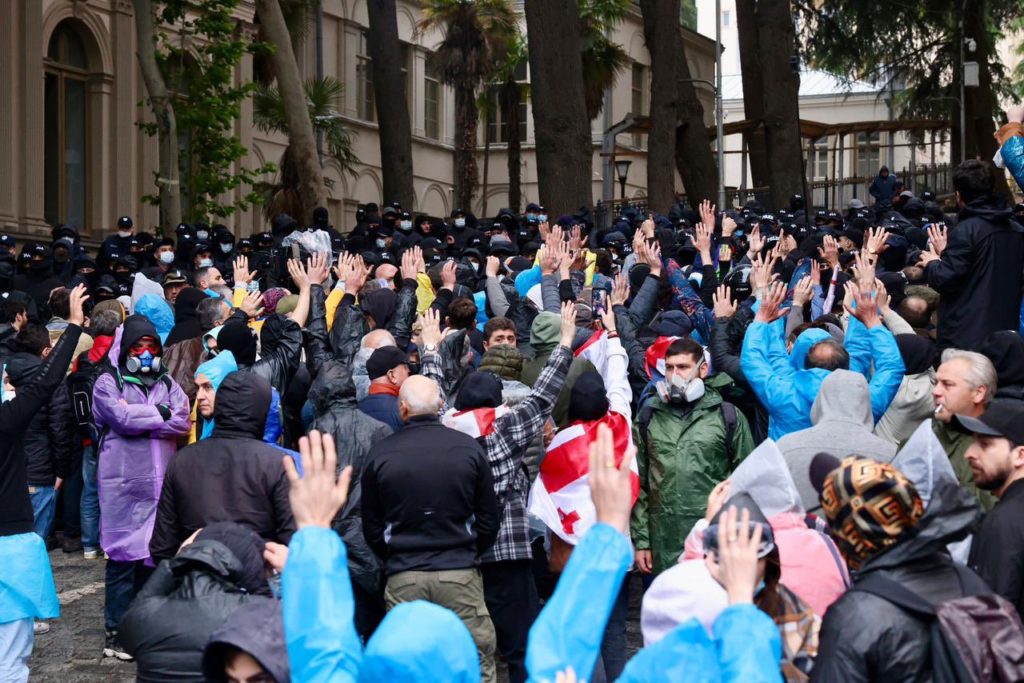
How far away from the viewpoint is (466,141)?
151 feet

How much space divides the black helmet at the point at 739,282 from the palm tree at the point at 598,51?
3206 cm

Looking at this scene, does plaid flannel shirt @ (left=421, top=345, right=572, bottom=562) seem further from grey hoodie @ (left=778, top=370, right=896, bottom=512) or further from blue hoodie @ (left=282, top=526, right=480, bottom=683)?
blue hoodie @ (left=282, top=526, right=480, bottom=683)

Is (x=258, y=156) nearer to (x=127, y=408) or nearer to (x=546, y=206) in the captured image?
(x=546, y=206)

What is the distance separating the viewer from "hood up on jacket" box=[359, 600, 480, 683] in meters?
3.67

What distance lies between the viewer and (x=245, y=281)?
1142 cm

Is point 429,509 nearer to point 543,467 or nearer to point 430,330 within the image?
point 543,467

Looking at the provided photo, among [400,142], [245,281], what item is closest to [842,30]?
[400,142]

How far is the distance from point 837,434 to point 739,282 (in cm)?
515

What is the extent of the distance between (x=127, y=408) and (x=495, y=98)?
135 feet

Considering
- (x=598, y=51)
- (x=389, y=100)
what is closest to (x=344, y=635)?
(x=389, y=100)

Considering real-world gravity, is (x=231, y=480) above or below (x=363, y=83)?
below

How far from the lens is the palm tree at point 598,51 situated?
44.1 m

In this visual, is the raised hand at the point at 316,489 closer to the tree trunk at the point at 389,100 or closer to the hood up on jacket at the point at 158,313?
the hood up on jacket at the point at 158,313

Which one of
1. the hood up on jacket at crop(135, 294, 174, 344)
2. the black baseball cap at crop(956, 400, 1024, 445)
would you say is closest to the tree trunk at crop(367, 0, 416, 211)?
the hood up on jacket at crop(135, 294, 174, 344)
